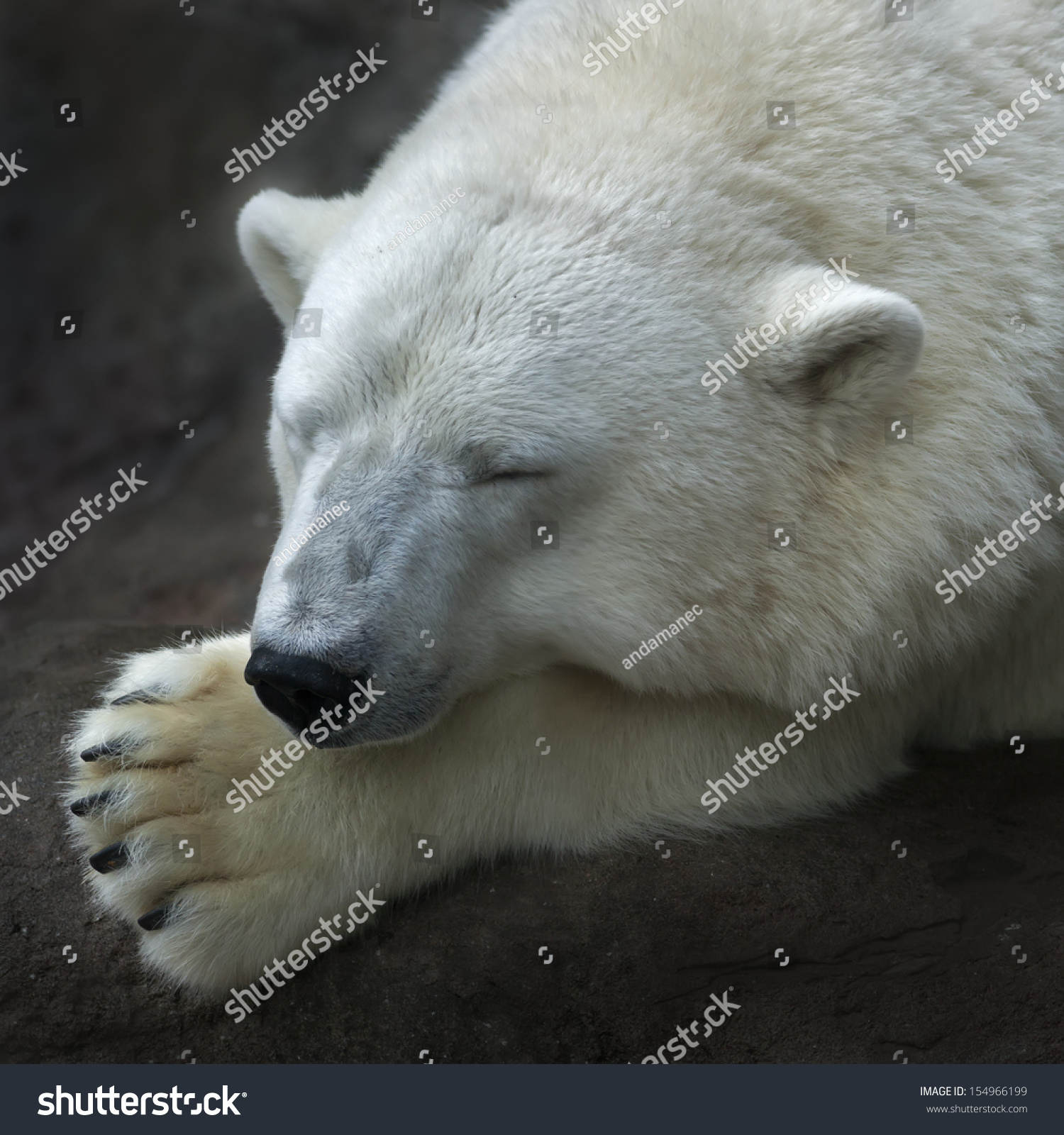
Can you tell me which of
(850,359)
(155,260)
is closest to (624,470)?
(850,359)

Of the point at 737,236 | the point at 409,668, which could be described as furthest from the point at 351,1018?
the point at 737,236

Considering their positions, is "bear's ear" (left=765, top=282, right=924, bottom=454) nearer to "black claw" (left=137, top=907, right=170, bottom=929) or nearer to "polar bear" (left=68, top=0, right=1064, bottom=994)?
"polar bear" (left=68, top=0, right=1064, bottom=994)

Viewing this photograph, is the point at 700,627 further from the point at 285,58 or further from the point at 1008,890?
the point at 285,58

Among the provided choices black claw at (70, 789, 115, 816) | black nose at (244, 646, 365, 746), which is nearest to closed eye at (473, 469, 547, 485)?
black nose at (244, 646, 365, 746)

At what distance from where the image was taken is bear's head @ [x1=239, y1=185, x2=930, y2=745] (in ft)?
8.36

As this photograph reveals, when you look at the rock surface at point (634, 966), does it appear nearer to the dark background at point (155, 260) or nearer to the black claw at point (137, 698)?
the black claw at point (137, 698)

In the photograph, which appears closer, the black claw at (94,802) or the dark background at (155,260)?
the black claw at (94,802)

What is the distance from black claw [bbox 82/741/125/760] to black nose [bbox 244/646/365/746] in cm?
49

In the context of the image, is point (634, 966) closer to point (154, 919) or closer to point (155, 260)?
point (154, 919)

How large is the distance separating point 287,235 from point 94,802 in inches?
64.6

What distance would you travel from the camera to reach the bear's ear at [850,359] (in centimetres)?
255

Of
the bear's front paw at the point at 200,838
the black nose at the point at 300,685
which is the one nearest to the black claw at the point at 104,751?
the bear's front paw at the point at 200,838

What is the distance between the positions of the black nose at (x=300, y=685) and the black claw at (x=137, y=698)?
0.51 metres

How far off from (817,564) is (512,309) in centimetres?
91
